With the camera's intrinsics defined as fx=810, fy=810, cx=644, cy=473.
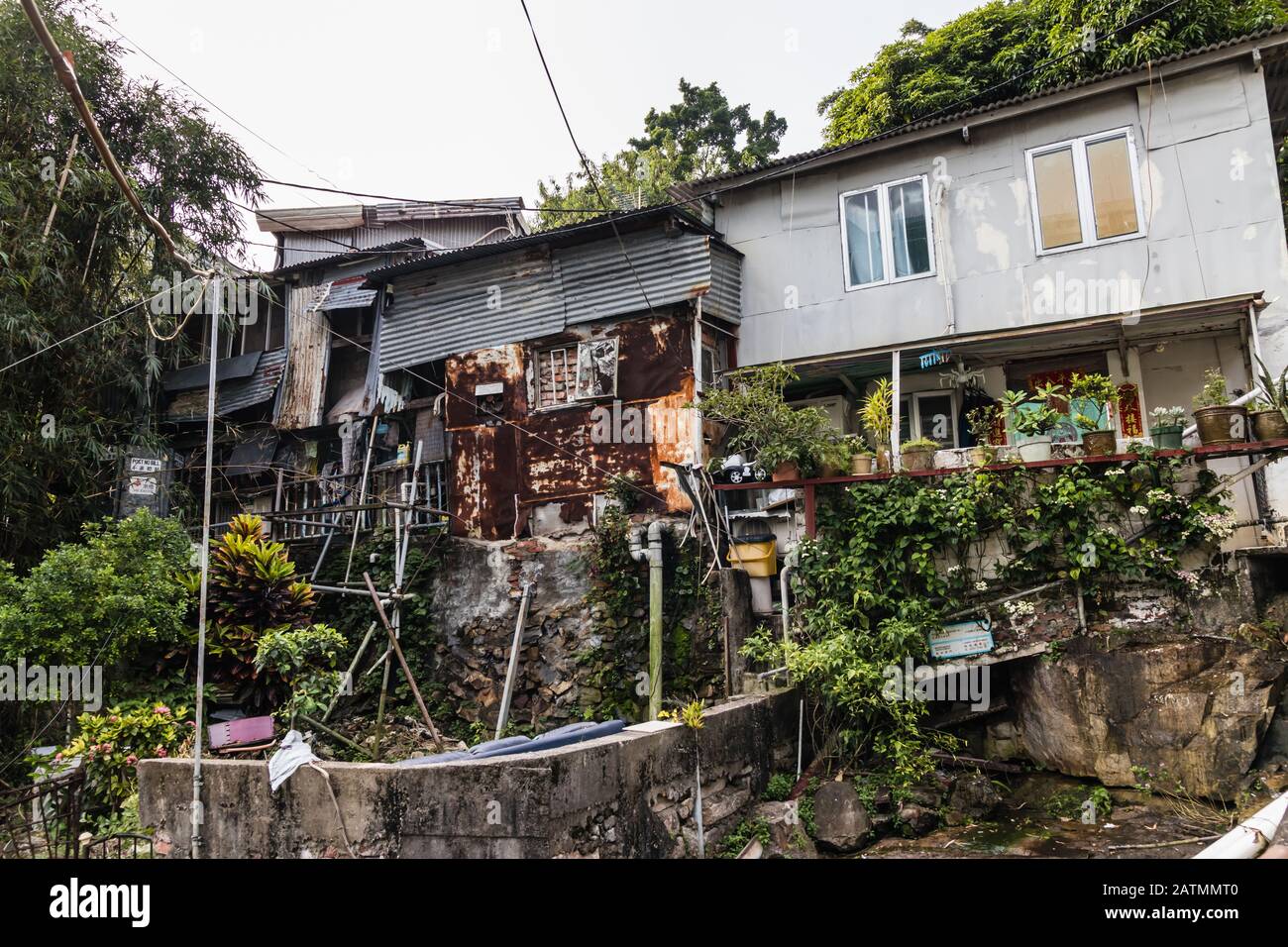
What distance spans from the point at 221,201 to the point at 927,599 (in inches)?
557

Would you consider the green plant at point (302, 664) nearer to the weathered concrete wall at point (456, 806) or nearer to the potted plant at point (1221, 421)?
the weathered concrete wall at point (456, 806)

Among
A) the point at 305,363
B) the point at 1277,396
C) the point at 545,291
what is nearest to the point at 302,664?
the point at 545,291

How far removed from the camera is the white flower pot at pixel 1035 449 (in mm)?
8922

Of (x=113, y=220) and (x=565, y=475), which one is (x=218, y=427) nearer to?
(x=113, y=220)

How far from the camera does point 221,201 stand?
49.5ft

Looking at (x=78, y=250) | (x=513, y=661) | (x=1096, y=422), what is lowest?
(x=513, y=661)

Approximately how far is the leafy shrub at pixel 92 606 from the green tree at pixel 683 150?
56.1ft

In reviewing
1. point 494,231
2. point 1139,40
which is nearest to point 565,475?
point 494,231

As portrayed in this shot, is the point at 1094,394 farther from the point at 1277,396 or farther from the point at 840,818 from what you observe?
the point at 840,818

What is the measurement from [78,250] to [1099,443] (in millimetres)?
15466

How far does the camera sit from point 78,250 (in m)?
13.5

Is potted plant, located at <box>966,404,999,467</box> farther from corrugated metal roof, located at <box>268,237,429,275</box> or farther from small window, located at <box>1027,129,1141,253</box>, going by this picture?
corrugated metal roof, located at <box>268,237,429,275</box>

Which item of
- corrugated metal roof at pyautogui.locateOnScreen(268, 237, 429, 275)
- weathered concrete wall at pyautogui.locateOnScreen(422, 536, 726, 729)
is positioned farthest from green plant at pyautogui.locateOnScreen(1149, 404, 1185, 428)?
corrugated metal roof at pyautogui.locateOnScreen(268, 237, 429, 275)

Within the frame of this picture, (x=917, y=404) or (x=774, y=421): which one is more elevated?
(x=917, y=404)
